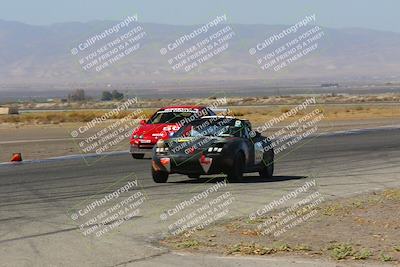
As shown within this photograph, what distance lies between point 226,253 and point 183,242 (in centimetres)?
90

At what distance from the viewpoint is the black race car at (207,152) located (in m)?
16.9

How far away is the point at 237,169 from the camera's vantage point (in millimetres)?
17156

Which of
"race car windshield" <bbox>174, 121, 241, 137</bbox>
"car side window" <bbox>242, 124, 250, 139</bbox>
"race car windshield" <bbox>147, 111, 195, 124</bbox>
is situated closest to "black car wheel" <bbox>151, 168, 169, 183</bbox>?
"race car windshield" <bbox>174, 121, 241, 137</bbox>

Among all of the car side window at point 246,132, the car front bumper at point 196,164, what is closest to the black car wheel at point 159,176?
the car front bumper at point 196,164

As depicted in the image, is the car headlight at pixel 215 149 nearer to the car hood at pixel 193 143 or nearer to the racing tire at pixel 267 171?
the car hood at pixel 193 143

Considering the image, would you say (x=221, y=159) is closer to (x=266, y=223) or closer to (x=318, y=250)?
(x=266, y=223)

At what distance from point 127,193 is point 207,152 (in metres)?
2.08

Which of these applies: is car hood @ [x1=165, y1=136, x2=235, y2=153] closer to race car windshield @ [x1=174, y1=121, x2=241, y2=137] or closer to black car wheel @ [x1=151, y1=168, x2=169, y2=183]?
race car windshield @ [x1=174, y1=121, x2=241, y2=137]

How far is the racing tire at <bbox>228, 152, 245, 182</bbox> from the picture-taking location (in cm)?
1706

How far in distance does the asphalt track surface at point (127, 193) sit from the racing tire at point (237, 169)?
257 millimetres

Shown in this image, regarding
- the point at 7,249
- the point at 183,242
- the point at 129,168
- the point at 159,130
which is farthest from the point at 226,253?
the point at 159,130

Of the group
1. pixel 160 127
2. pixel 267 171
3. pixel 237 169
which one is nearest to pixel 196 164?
pixel 237 169

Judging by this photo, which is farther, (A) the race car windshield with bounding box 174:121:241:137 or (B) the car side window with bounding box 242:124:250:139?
(B) the car side window with bounding box 242:124:250:139

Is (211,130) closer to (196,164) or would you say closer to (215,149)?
(215,149)
